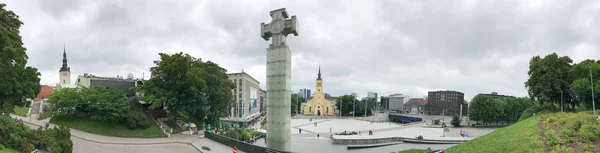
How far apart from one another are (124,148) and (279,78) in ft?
Answer: 45.3

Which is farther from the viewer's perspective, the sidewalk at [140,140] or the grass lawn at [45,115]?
the grass lawn at [45,115]

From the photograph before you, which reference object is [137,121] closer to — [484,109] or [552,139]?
[552,139]

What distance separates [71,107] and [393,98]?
177 meters

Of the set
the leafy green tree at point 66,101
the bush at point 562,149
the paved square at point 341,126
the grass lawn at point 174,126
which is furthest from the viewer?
the paved square at point 341,126

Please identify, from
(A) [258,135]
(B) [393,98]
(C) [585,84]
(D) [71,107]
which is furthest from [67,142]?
(B) [393,98]

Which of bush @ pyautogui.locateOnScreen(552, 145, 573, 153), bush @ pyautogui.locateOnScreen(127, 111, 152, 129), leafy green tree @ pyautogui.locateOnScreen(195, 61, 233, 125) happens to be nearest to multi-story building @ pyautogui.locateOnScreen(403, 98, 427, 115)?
leafy green tree @ pyautogui.locateOnScreen(195, 61, 233, 125)

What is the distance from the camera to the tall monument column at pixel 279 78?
64.6 feet

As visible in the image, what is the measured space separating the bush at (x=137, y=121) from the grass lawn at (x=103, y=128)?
0.44m

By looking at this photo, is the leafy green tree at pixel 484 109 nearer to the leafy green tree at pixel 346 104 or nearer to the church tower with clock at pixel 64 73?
the leafy green tree at pixel 346 104

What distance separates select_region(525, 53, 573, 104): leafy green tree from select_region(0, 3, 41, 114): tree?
47321mm

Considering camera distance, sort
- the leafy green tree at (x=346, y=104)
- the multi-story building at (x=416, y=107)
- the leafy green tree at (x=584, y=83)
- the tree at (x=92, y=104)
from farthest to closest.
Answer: the multi-story building at (x=416, y=107) < the leafy green tree at (x=346, y=104) < the leafy green tree at (x=584, y=83) < the tree at (x=92, y=104)

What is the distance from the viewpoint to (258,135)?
133ft

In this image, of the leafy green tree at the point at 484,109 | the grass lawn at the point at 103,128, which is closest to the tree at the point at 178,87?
the grass lawn at the point at 103,128

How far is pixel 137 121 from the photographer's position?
30812 mm
